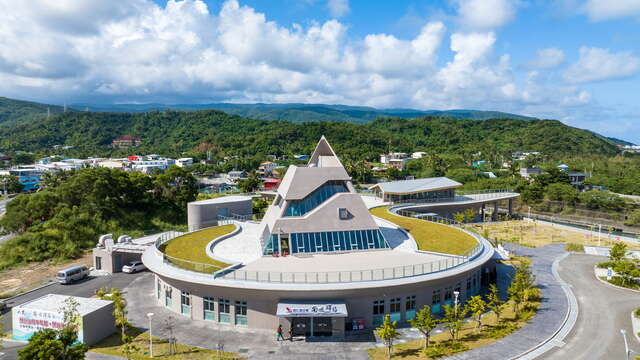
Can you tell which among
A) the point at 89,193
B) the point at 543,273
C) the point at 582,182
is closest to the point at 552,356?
the point at 543,273

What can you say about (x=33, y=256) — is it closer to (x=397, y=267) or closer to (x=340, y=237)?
(x=340, y=237)

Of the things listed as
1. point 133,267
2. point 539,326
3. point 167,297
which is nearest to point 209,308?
point 167,297

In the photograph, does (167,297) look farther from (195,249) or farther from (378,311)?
(378,311)

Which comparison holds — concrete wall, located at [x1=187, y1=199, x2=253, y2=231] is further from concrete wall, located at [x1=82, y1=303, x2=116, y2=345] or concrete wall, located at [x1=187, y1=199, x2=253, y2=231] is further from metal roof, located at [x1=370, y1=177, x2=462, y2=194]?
metal roof, located at [x1=370, y1=177, x2=462, y2=194]

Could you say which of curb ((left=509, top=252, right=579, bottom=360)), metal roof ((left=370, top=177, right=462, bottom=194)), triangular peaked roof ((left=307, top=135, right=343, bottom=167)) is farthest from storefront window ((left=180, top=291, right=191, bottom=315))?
metal roof ((left=370, top=177, right=462, bottom=194))

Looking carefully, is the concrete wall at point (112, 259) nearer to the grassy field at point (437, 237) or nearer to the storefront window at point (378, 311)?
the storefront window at point (378, 311)

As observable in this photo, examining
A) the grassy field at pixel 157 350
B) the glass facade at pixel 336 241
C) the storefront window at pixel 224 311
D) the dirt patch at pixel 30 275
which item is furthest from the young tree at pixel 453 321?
the dirt patch at pixel 30 275
